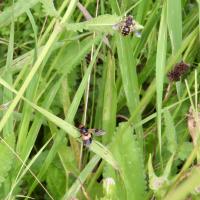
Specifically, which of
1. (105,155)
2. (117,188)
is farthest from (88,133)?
(117,188)

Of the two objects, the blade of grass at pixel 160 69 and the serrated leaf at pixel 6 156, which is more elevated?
the blade of grass at pixel 160 69

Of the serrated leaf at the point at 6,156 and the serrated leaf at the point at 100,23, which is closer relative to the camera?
the serrated leaf at the point at 100,23

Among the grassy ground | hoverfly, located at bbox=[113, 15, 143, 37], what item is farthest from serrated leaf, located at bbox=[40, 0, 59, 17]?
hoverfly, located at bbox=[113, 15, 143, 37]

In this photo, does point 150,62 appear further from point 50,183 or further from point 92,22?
point 92,22

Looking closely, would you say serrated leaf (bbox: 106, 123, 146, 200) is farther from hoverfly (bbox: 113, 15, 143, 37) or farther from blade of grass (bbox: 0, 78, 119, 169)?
hoverfly (bbox: 113, 15, 143, 37)

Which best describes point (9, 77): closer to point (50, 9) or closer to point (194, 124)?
point (50, 9)

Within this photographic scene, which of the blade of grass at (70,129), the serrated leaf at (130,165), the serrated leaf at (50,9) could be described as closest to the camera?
the serrated leaf at (50,9)

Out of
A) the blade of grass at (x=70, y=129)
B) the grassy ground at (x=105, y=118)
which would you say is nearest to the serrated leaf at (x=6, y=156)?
the grassy ground at (x=105, y=118)

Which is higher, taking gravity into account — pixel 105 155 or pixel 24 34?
pixel 24 34

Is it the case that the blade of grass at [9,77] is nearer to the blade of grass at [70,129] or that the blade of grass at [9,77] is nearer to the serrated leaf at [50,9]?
the blade of grass at [70,129]

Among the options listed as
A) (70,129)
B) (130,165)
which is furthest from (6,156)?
(130,165)

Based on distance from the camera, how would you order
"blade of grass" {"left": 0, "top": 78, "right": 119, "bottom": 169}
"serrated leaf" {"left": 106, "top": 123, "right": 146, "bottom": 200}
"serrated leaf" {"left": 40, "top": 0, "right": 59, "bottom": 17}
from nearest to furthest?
"serrated leaf" {"left": 40, "top": 0, "right": 59, "bottom": 17}, "blade of grass" {"left": 0, "top": 78, "right": 119, "bottom": 169}, "serrated leaf" {"left": 106, "top": 123, "right": 146, "bottom": 200}
